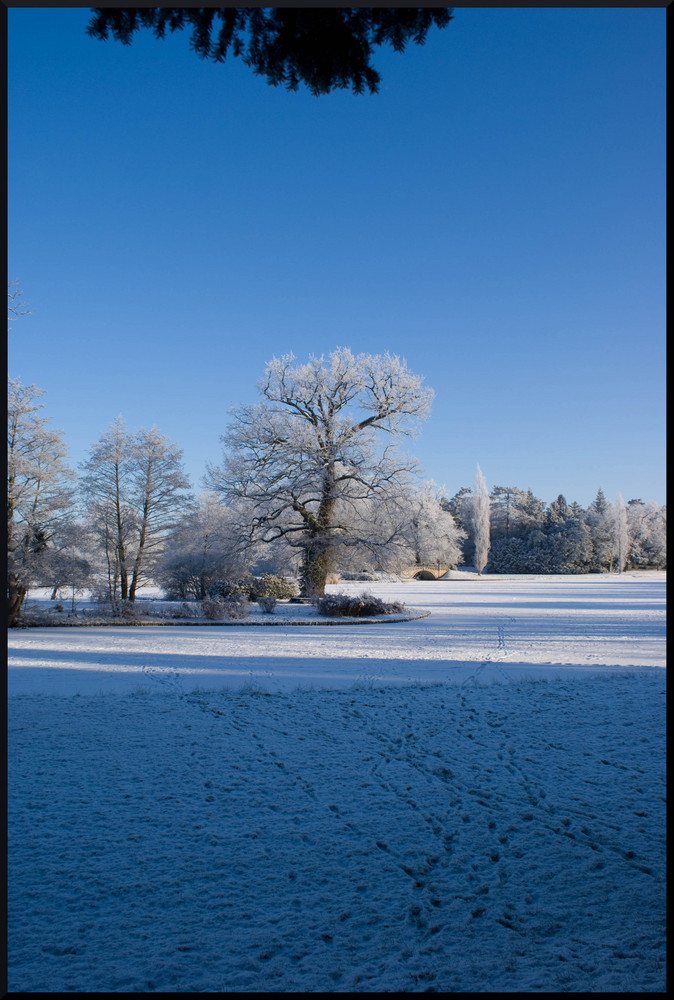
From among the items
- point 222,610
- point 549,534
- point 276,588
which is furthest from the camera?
point 549,534

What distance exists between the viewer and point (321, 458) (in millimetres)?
18875

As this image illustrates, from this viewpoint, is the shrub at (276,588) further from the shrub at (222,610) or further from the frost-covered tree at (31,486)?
the frost-covered tree at (31,486)

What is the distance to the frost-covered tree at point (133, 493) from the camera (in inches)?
739

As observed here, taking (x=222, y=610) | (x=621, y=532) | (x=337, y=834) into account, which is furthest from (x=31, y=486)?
(x=621, y=532)

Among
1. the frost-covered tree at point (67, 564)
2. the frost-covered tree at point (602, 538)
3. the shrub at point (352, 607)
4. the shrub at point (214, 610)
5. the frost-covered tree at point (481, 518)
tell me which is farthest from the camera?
the frost-covered tree at point (481, 518)

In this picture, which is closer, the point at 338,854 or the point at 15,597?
the point at 338,854

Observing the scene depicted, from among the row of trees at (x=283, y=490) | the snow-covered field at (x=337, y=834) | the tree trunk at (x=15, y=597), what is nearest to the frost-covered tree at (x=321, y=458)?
the row of trees at (x=283, y=490)

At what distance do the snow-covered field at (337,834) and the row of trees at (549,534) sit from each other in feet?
114

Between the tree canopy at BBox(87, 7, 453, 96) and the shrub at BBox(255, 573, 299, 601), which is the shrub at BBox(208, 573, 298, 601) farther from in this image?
the tree canopy at BBox(87, 7, 453, 96)

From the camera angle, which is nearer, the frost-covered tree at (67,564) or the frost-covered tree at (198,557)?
the frost-covered tree at (67,564)

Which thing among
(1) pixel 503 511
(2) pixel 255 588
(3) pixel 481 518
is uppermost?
(1) pixel 503 511

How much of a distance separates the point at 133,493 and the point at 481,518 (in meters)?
31.2

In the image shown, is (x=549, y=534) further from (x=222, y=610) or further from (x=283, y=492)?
(x=222, y=610)

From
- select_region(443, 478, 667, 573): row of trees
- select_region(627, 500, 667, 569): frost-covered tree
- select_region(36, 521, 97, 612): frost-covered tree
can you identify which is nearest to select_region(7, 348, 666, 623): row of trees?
select_region(36, 521, 97, 612): frost-covered tree
